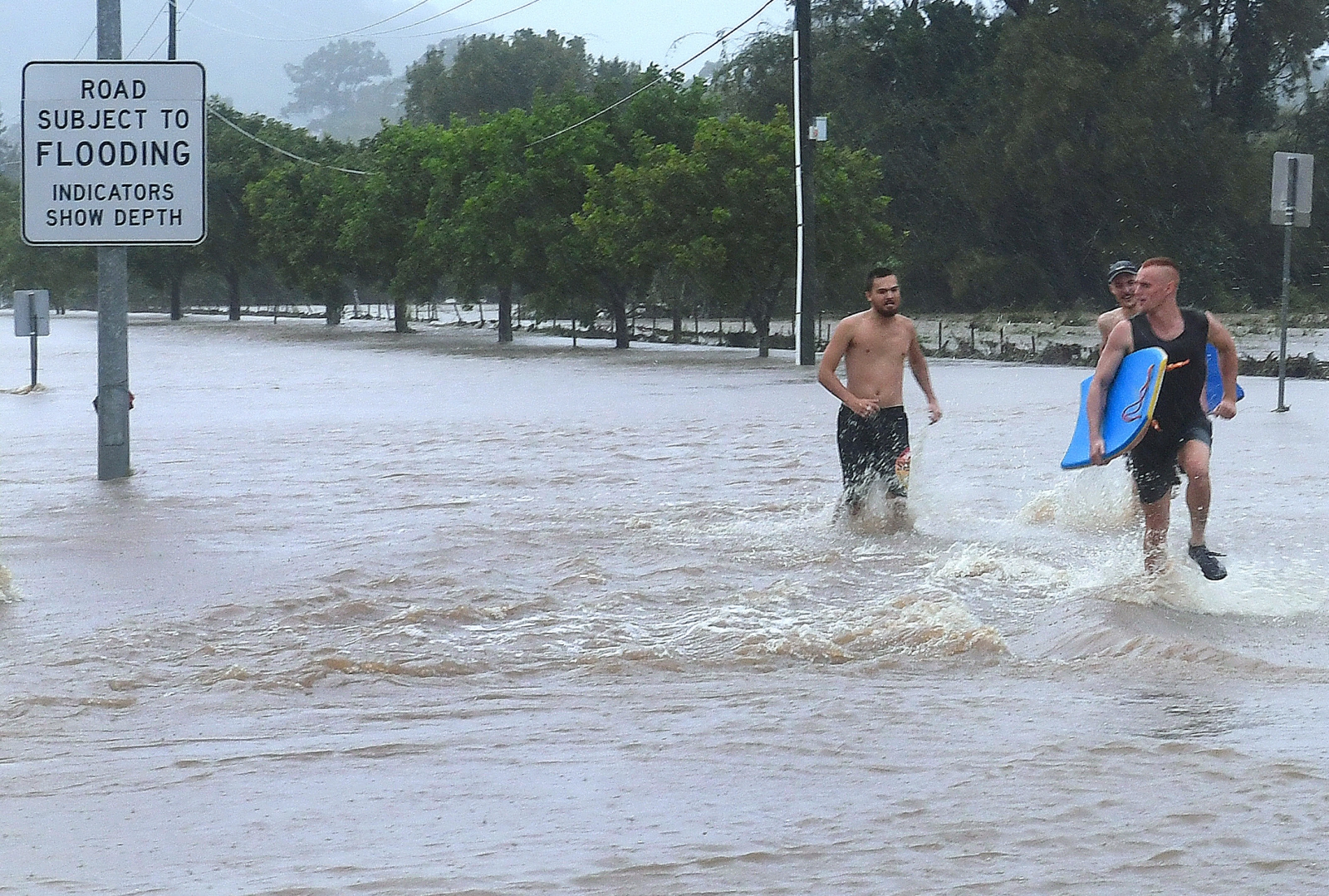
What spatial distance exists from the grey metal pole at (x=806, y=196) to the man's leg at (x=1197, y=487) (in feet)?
81.4

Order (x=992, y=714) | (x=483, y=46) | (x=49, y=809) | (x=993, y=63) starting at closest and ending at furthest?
(x=49, y=809)
(x=992, y=714)
(x=993, y=63)
(x=483, y=46)

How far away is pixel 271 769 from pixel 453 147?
167 ft

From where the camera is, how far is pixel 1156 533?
29.2ft

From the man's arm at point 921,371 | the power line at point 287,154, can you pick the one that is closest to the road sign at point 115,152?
the man's arm at point 921,371

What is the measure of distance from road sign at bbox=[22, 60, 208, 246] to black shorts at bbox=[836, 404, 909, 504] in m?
5.35

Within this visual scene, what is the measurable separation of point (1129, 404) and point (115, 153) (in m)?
8.41

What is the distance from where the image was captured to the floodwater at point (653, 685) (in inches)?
185

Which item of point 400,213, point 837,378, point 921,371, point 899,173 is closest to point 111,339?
point 837,378

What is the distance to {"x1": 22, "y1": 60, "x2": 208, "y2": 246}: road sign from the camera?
44.0 feet

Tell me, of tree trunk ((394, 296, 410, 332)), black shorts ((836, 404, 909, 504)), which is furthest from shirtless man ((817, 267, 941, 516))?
tree trunk ((394, 296, 410, 332))

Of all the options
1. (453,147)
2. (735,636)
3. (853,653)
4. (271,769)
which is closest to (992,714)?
(853,653)

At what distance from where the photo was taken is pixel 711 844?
4.77 m

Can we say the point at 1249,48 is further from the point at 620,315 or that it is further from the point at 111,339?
the point at 111,339

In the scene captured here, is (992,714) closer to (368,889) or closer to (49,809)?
(368,889)
